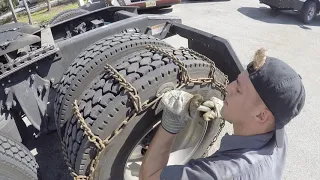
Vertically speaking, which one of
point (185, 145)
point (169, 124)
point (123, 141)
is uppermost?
point (169, 124)

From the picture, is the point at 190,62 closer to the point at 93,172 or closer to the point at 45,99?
the point at 93,172

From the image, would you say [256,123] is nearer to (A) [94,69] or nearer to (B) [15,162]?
(A) [94,69]

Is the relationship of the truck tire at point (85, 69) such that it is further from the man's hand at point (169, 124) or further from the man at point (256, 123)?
the man at point (256, 123)

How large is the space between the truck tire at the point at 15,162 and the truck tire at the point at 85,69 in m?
0.37

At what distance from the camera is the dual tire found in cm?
219

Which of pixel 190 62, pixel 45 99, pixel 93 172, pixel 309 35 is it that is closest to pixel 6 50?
pixel 45 99

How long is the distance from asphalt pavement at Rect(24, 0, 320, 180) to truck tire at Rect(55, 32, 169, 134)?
140cm

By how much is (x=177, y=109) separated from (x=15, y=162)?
4.62ft

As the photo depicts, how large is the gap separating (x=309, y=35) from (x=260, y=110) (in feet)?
25.2

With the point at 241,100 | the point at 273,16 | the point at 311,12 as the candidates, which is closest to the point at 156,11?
the point at 273,16

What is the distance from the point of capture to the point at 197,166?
5.72ft

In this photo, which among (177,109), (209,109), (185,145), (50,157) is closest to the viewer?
(177,109)

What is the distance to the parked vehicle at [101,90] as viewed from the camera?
221 cm

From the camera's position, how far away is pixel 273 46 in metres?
7.40
